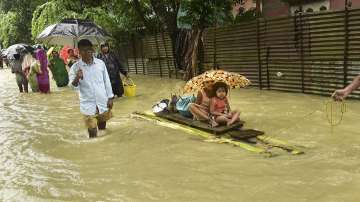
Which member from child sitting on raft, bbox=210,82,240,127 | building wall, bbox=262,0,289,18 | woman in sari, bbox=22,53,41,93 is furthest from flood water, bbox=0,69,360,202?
building wall, bbox=262,0,289,18

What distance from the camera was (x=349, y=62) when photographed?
10469mm

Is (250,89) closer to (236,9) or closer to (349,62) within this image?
(349,62)

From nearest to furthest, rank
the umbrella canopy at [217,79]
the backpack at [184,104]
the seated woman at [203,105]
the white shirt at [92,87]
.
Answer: the white shirt at [92,87] < the umbrella canopy at [217,79] < the seated woman at [203,105] < the backpack at [184,104]

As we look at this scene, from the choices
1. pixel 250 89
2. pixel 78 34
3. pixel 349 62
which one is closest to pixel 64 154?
pixel 78 34

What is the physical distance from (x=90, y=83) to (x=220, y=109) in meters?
2.10

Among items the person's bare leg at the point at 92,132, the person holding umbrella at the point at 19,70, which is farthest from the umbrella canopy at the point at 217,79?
the person holding umbrella at the point at 19,70

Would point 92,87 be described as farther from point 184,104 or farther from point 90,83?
point 184,104

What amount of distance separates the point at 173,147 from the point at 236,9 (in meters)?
16.5

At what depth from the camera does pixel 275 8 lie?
18.4 meters

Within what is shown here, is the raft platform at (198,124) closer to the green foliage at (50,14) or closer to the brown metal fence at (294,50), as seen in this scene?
the brown metal fence at (294,50)

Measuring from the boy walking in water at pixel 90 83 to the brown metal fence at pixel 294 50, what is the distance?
5444mm

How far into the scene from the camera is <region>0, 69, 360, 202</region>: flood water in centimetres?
520

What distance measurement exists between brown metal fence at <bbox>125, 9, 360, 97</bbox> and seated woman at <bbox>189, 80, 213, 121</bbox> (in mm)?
3932

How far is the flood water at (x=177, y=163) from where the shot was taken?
5.20 meters
